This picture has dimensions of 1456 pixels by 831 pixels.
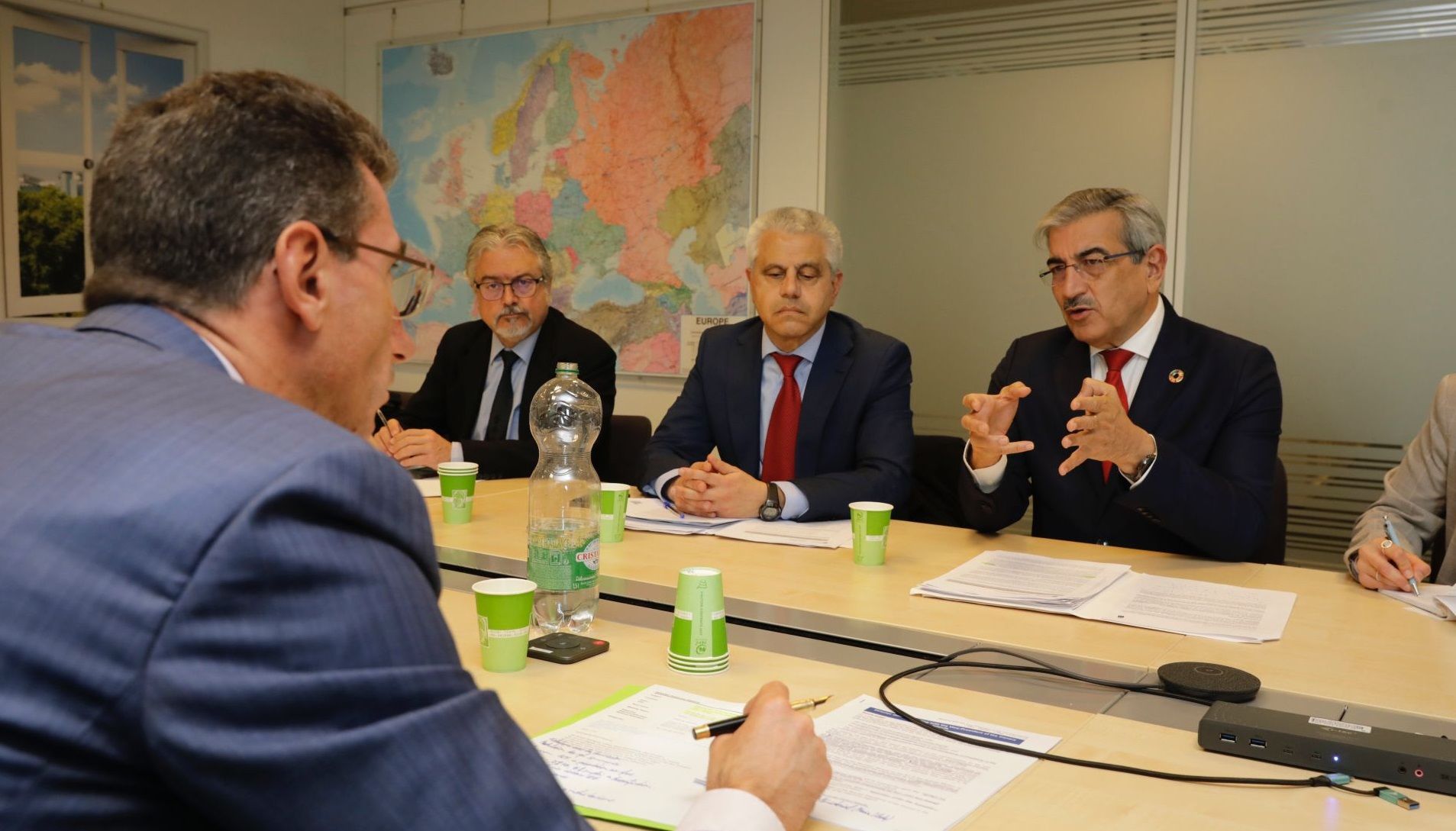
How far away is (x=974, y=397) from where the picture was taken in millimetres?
2369

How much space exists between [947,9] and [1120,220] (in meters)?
1.95

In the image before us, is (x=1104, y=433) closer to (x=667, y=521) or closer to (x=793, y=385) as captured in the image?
(x=667, y=521)

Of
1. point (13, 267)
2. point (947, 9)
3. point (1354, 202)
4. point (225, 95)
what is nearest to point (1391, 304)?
point (1354, 202)

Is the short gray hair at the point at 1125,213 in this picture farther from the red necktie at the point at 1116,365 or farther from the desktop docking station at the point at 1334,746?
the desktop docking station at the point at 1334,746

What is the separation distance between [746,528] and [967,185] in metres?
2.34

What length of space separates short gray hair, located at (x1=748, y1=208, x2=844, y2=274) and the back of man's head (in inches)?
88.9

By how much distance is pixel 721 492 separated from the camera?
2578 mm

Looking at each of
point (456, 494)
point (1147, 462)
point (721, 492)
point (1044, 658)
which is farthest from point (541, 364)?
point (1044, 658)

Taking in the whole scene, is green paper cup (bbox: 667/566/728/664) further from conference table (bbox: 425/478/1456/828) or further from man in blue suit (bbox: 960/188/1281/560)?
man in blue suit (bbox: 960/188/1281/560)

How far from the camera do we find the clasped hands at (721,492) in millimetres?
2582

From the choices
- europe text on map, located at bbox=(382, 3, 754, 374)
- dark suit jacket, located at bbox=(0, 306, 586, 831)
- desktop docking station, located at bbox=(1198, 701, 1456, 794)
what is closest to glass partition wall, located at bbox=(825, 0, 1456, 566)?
europe text on map, located at bbox=(382, 3, 754, 374)

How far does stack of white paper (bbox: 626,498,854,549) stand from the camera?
2398mm

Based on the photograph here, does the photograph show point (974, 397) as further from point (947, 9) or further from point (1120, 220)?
point (947, 9)

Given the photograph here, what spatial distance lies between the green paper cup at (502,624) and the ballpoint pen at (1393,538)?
5.07 feet
